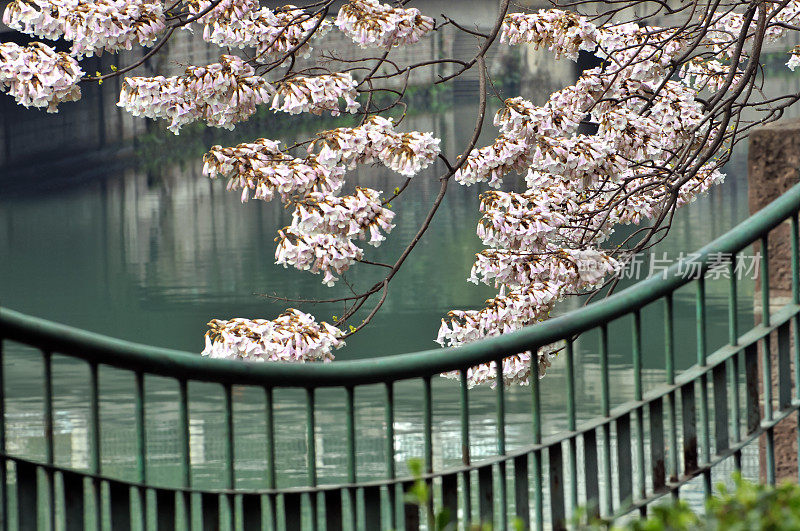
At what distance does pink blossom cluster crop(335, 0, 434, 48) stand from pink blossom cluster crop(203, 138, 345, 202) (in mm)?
1013

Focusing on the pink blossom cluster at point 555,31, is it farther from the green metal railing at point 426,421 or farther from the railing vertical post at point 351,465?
the railing vertical post at point 351,465

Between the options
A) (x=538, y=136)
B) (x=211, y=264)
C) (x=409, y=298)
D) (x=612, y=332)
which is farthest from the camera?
(x=211, y=264)

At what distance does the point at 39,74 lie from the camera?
7.80m

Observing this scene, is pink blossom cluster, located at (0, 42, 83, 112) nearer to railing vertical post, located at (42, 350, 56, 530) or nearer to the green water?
the green water

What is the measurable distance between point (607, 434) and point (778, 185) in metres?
1.35

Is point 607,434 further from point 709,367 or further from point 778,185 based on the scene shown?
point 778,185

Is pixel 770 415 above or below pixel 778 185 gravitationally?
below

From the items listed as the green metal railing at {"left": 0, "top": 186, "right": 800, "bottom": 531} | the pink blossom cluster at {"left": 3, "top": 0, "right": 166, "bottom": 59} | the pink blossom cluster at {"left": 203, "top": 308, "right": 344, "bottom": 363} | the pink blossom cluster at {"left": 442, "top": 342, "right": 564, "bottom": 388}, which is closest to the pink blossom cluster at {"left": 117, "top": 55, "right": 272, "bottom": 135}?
the pink blossom cluster at {"left": 3, "top": 0, "right": 166, "bottom": 59}

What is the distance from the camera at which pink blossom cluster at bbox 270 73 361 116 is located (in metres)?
7.54

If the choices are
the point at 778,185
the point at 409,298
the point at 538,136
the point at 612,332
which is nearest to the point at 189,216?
the point at 409,298

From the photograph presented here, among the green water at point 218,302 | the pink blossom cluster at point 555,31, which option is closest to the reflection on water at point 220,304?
the green water at point 218,302

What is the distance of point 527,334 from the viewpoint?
3455mm

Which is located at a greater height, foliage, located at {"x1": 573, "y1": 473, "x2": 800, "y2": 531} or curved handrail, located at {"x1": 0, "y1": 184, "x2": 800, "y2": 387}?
curved handrail, located at {"x1": 0, "y1": 184, "x2": 800, "y2": 387}

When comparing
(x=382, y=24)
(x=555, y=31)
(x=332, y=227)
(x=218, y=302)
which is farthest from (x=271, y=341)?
(x=218, y=302)
